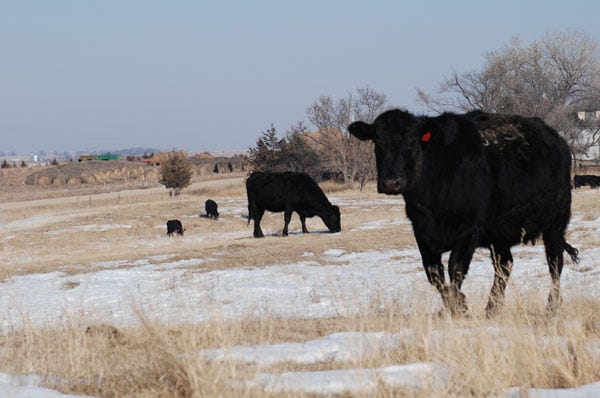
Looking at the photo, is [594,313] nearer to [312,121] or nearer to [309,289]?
[309,289]

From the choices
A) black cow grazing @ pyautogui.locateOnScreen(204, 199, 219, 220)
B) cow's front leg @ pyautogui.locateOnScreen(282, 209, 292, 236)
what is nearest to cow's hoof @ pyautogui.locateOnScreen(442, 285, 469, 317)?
cow's front leg @ pyautogui.locateOnScreen(282, 209, 292, 236)

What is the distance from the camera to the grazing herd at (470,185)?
8.62 m

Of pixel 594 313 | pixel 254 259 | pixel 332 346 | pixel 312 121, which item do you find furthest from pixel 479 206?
pixel 312 121

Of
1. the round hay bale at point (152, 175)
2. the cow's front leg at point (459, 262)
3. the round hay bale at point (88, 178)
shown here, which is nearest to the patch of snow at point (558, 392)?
the cow's front leg at point (459, 262)

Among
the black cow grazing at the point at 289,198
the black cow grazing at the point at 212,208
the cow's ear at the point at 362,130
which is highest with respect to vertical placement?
the cow's ear at the point at 362,130

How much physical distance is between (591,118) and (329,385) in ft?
251

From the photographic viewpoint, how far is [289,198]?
2920 cm

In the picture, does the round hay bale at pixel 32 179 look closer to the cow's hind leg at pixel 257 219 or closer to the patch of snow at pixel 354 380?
the cow's hind leg at pixel 257 219

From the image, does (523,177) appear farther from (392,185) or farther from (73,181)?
(73,181)

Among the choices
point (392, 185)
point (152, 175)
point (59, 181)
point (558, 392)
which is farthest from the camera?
point (152, 175)

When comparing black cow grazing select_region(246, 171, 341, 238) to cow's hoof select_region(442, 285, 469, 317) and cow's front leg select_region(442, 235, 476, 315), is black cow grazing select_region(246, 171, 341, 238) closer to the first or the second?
cow's front leg select_region(442, 235, 476, 315)

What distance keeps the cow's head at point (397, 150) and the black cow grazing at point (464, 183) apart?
1 cm

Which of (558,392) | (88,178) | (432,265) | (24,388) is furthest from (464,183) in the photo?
(88,178)

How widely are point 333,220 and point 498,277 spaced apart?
18933mm
